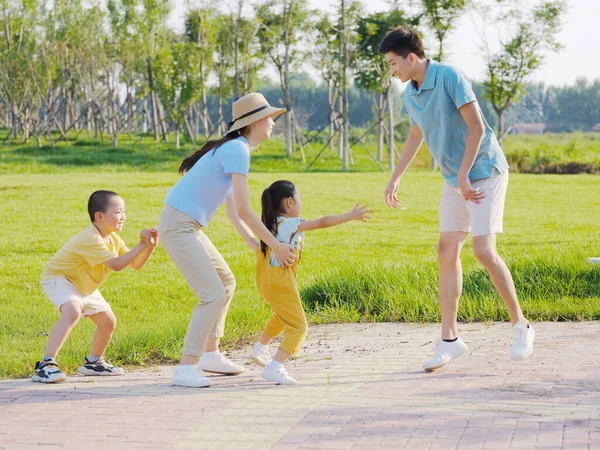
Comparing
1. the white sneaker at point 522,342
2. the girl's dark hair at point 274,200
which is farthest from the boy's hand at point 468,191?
the girl's dark hair at point 274,200

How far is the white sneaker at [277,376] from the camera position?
4.68 m

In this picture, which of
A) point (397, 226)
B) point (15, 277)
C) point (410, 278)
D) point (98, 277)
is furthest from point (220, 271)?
point (397, 226)

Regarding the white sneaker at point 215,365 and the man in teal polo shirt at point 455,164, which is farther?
the white sneaker at point 215,365

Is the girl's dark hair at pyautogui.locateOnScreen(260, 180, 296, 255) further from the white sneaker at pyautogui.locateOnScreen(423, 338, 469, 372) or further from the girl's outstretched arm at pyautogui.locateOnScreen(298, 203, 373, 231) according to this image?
the white sneaker at pyautogui.locateOnScreen(423, 338, 469, 372)

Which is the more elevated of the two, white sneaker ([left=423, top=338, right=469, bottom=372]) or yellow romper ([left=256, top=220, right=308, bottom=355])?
yellow romper ([left=256, top=220, right=308, bottom=355])

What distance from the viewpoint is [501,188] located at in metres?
5.01

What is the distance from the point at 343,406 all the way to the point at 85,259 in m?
1.80

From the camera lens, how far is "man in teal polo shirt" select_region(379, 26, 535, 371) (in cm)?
483

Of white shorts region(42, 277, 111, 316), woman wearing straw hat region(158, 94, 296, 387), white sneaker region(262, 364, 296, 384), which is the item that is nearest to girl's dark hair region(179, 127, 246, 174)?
woman wearing straw hat region(158, 94, 296, 387)

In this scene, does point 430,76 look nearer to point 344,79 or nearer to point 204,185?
point 204,185

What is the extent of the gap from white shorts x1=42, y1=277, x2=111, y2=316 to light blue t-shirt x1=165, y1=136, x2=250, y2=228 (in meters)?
0.82

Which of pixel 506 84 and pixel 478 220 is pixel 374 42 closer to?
pixel 506 84

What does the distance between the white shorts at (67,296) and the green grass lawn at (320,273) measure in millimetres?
518

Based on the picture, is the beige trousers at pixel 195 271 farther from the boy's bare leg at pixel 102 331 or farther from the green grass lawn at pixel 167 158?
the green grass lawn at pixel 167 158
